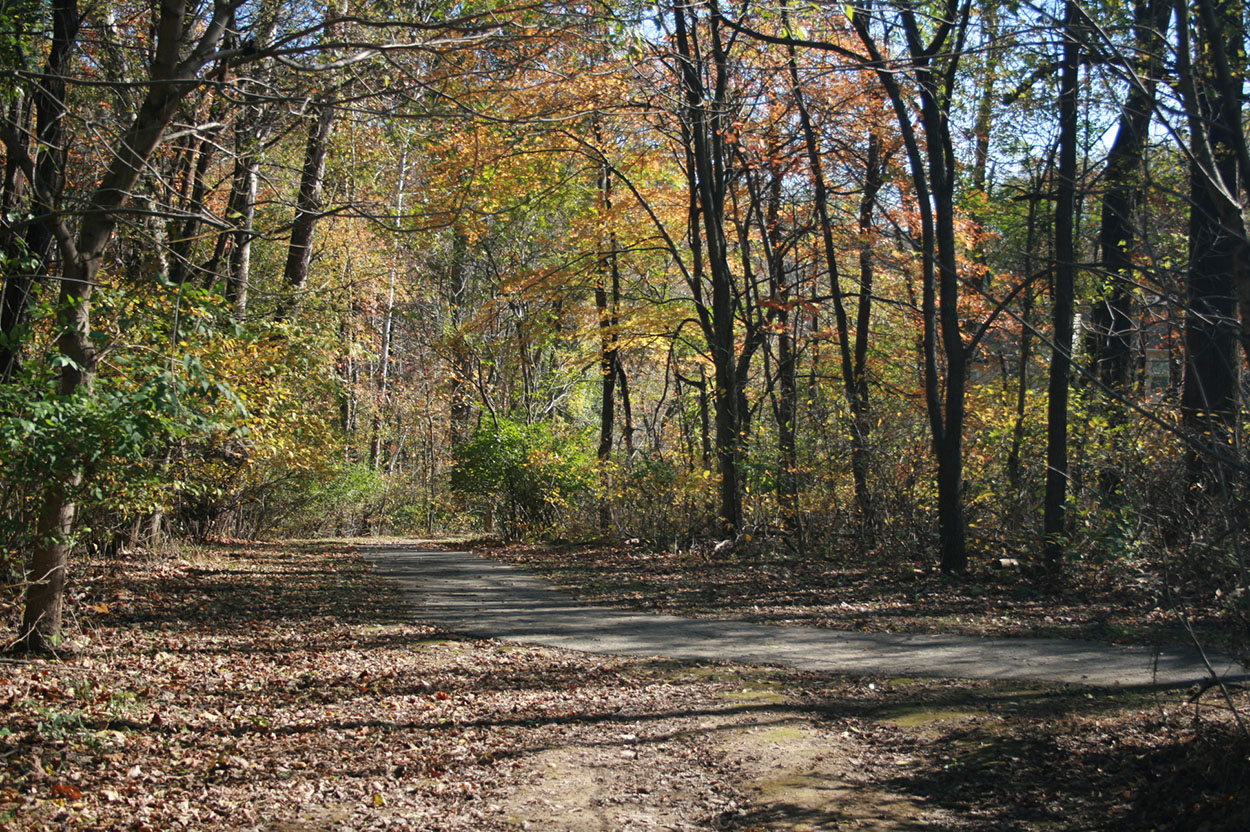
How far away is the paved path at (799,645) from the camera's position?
6667 millimetres

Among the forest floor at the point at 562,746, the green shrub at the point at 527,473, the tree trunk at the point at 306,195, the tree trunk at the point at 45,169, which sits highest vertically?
the tree trunk at the point at 306,195

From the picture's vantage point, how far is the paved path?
667 centimetres

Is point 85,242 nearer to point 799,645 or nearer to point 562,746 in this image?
point 562,746

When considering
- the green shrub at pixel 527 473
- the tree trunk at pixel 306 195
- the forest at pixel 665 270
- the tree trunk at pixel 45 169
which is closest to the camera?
the forest at pixel 665 270

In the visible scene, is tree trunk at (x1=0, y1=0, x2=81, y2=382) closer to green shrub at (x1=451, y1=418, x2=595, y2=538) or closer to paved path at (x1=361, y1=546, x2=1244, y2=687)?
Result: paved path at (x1=361, y1=546, x2=1244, y2=687)

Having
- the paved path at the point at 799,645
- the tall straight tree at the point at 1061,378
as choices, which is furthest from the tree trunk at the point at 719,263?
the tall straight tree at the point at 1061,378

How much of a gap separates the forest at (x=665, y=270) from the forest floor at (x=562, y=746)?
33.1 inches

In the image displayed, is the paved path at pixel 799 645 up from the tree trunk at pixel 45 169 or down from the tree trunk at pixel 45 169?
down

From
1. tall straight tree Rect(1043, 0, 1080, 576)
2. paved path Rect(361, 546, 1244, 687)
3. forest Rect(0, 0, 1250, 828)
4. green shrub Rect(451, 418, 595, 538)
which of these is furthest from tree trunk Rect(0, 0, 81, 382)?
green shrub Rect(451, 418, 595, 538)

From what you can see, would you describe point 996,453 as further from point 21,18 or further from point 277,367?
point 21,18

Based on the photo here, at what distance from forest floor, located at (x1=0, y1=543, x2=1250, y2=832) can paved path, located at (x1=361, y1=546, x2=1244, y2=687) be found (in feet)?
1.28

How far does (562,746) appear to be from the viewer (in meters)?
5.39

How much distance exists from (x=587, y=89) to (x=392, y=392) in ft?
68.2

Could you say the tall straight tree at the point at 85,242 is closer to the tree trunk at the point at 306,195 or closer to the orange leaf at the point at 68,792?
the orange leaf at the point at 68,792
